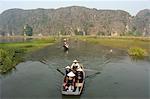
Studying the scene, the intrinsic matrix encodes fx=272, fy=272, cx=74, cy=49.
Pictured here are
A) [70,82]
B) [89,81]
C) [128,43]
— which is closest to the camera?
[70,82]

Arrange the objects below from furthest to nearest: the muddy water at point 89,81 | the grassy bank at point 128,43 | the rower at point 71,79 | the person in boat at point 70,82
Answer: the grassy bank at point 128,43, the muddy water at point 89,81, the rower at point 71,79, the person in boat at point 70,82

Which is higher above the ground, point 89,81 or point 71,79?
point 71,79

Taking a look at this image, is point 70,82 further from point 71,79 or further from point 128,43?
point 128,43

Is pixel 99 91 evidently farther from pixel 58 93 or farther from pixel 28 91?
pixel 28 91

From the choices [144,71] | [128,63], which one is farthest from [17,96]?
[128,63]

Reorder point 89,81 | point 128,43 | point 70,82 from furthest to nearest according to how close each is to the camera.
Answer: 1. point 128,43
2. point 89,81
3. point 70,82

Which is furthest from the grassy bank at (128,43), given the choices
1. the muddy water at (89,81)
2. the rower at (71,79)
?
the rower at (71,79)

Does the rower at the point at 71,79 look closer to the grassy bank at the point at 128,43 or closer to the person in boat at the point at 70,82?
the person in boat at the point at 70,82

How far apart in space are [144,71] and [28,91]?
48.5 feet

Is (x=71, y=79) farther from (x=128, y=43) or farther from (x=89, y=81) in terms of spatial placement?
(x=128, y=43)

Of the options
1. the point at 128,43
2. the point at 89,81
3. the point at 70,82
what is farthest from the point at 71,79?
the point at 128,43

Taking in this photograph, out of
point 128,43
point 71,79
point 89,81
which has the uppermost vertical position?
point 71,79

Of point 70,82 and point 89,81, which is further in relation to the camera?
point 89,81

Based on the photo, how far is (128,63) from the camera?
37.2 meters
